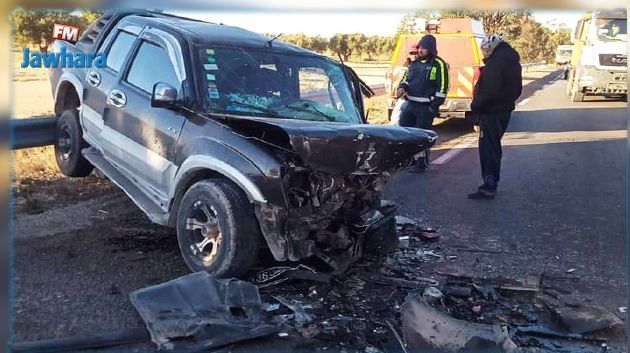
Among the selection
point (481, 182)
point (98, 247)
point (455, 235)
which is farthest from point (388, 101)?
point (98, 247)

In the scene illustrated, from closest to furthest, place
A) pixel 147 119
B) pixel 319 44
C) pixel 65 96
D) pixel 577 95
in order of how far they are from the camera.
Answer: pixel 147 119, pixel 319 44, pixel 65 96, pixel 577 95

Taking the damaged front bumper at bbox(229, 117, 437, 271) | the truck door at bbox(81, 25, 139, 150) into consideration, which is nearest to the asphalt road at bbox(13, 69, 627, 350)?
the truck door at bbox(81, 25, 139, 150)

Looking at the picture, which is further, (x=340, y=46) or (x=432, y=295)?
(x=340, y=46)

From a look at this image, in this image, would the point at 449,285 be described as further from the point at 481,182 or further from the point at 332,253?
the point at 481,182

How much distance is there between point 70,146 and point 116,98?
1.19 meters

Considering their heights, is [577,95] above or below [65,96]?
below

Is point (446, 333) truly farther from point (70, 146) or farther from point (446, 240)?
point (70, 146)

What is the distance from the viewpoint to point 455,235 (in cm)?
586

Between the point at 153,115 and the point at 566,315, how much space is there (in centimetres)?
342

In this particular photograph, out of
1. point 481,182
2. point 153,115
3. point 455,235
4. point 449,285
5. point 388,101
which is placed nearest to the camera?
point 449,285

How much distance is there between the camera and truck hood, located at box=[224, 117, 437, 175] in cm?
400

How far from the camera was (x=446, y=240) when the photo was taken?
570 cm

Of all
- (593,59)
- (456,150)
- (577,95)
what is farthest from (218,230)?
(577,95)

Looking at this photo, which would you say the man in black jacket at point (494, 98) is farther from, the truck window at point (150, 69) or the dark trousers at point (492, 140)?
the truck window at point (150, 69)
